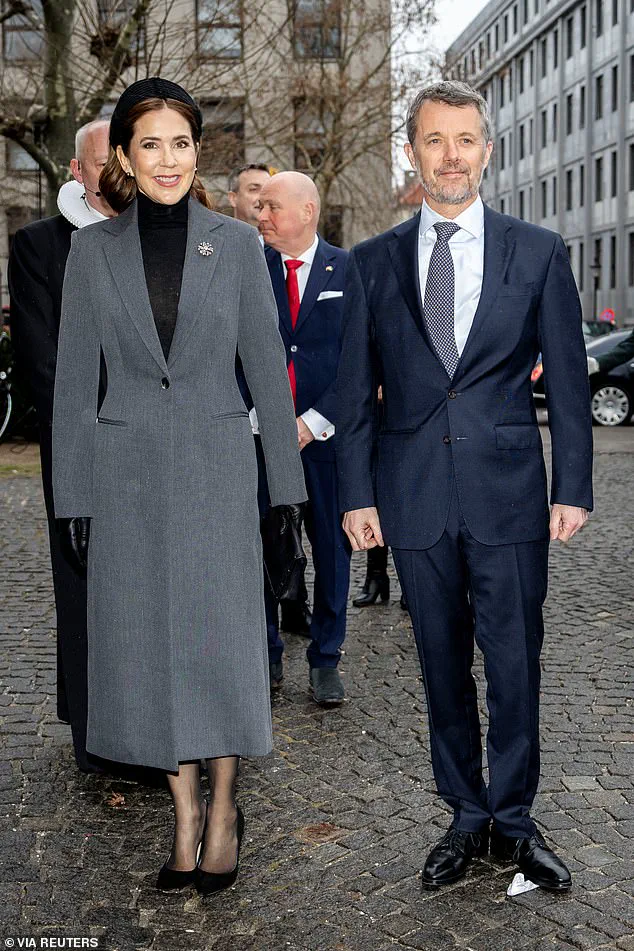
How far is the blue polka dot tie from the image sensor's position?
3725mm

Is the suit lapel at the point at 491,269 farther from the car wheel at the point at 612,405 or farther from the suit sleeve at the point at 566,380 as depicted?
the car wheel at the point at 612,405

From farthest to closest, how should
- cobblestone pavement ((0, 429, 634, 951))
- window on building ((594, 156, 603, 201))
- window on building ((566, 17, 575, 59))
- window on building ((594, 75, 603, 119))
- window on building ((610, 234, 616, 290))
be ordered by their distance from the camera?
window on building ((566, 17, 575, 59))
window on building ((594, 156, 603, 201))
window on building ((594, 75, 603, 119))
window on building ((610, 234, 616, 290))
cobblestone pavement ((0, 429, 634, 951))

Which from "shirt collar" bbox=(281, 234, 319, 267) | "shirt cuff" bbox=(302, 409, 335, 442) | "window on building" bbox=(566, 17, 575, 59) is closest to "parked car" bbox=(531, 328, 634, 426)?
"shirt collar" bbox=(281, 234, 319, 267)

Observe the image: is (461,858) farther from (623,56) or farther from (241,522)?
(623,56)

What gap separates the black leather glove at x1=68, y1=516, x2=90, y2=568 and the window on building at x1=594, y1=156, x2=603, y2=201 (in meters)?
59.1

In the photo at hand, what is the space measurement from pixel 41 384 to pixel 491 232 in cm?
173

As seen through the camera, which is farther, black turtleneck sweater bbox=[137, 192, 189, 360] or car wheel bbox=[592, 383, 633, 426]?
car wheel bbox=[592, 383, 633, 426]

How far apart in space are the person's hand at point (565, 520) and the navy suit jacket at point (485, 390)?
28 millimetres

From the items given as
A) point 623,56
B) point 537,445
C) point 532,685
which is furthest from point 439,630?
point 623,56

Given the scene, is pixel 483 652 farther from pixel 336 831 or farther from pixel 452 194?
pixel 452 194

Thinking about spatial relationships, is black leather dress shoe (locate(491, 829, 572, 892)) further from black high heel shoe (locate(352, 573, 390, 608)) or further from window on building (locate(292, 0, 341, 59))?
window on building (locate(292, 0, 341, 59))

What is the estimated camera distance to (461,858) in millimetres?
3818

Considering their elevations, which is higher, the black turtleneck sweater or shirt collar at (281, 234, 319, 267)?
shirt collar at (281, 234, 319, 267)

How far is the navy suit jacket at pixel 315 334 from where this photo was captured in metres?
5.73
